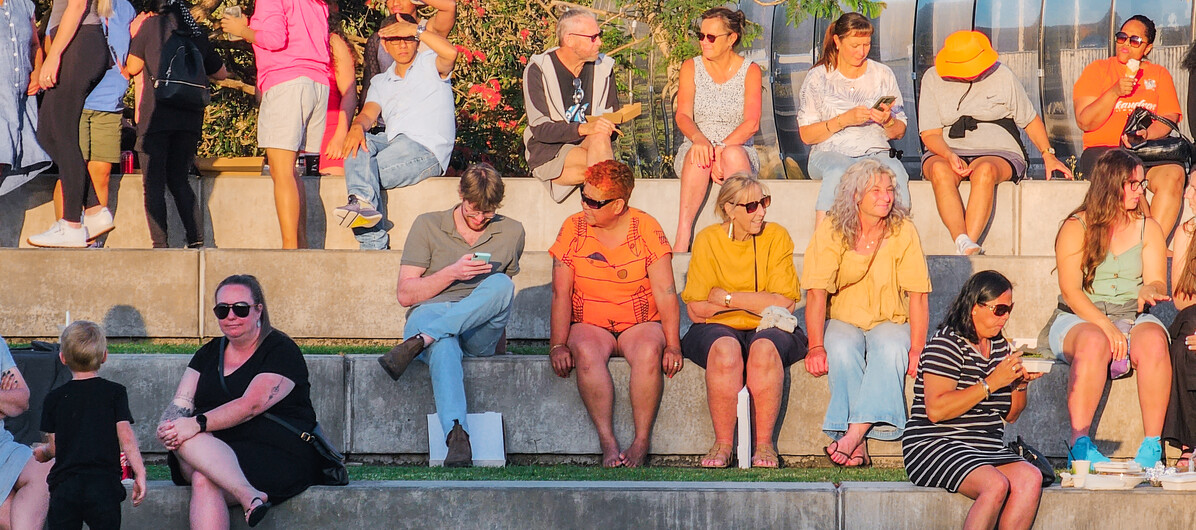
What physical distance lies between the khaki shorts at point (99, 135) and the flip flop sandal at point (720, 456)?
13.9ft

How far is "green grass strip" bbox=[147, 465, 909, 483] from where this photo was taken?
5930mm

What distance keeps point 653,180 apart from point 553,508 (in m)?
3.85

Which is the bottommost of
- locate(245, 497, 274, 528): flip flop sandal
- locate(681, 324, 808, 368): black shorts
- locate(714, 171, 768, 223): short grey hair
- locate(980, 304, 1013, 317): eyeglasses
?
locate(245, 497, 274, 528): flip flop sandal

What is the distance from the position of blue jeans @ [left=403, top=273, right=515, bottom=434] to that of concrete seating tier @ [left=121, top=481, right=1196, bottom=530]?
0.80m

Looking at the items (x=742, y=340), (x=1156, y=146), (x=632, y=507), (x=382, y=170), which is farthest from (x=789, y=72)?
(x=632, y=507)

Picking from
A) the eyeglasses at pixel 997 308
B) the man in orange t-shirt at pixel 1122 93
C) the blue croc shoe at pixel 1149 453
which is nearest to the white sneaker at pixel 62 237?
the eyeglasses at pixel 997 308

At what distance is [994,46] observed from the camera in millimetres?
13625

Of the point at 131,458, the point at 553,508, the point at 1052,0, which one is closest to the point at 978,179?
the point at 553,508

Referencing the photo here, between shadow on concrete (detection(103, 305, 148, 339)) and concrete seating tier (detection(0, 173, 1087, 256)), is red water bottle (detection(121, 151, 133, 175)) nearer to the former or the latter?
concrete seating tier (detection(0, 173, 1087, 256))

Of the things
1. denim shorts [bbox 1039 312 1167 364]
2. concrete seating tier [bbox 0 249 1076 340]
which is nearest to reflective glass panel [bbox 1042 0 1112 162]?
concrete seating tier [bbox 0 249 1076 340]

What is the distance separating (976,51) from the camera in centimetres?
859

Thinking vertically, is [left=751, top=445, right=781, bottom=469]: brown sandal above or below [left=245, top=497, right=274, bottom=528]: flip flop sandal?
above

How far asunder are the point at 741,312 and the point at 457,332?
4.43ft

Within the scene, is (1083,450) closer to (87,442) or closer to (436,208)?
(87,442)
